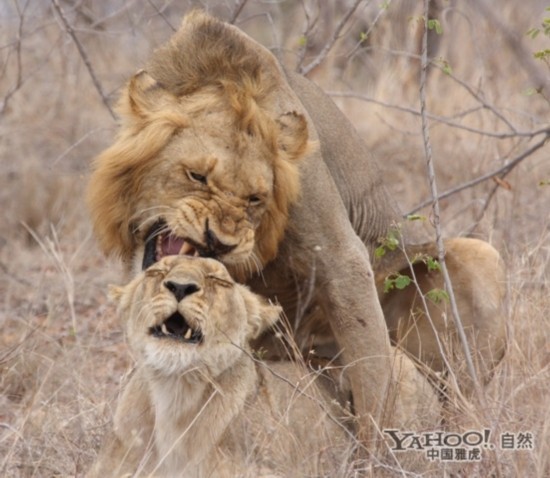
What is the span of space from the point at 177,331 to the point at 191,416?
294mm

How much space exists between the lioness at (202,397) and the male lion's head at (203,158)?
0.67 ft

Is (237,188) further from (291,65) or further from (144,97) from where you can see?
(291,65)

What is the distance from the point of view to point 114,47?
9188 mm

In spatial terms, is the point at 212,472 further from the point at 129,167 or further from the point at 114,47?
the point at 114,47

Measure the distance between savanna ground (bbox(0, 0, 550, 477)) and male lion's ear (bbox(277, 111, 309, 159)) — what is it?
0.57 metres

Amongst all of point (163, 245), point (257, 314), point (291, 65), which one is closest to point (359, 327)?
point (257, 314)

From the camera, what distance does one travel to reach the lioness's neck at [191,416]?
12.7 feet

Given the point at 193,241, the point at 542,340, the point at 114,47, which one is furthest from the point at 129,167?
the point at 114,47

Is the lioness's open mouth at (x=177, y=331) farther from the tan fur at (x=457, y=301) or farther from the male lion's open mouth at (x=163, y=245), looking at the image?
the tan fur at (x=457, y=301)

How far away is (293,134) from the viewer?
4.32 metres

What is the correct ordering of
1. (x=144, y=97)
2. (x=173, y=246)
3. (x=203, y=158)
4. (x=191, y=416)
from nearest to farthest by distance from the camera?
(x=191, y=416) < (x=203, y=158) < (x=173, y=246) < (x=144, y=97)

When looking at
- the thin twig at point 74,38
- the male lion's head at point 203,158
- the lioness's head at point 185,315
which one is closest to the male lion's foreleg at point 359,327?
the male lion's head at point 203,158

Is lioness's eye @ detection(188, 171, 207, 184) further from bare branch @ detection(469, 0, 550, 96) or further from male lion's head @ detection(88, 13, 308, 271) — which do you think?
bare branch @ detection(469, 0, 550, 96)

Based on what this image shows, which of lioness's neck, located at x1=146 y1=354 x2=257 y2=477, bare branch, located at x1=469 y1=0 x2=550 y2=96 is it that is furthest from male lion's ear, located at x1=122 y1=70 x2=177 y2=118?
bare branch, located at x1=469 y1=0 x2=550 y2=96
